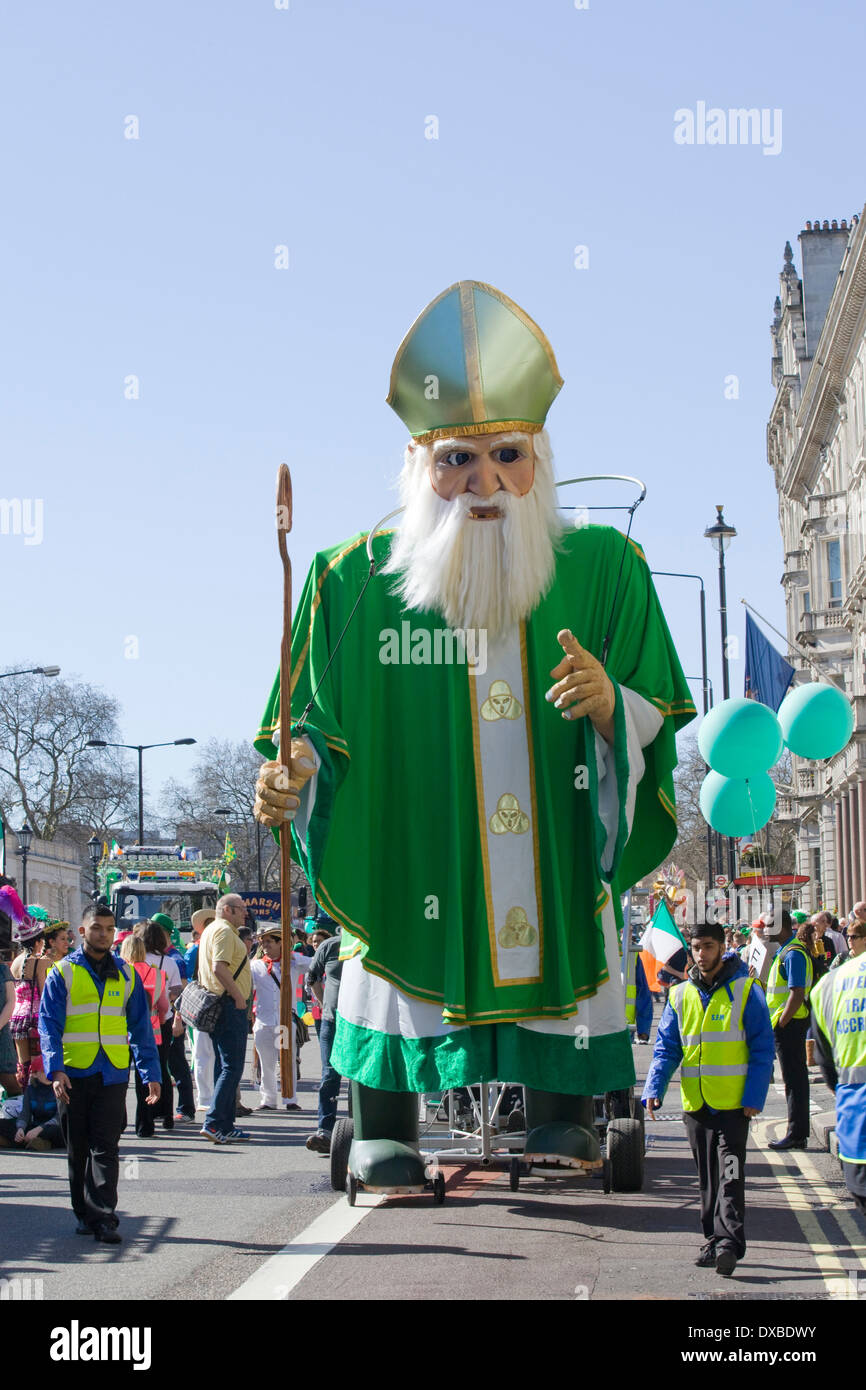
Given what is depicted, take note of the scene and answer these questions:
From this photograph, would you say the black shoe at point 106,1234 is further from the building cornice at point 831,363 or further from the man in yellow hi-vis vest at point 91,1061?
the building cornice at point 831,363

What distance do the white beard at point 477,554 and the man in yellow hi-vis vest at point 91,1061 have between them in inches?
120

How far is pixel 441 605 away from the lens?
7.77 meters

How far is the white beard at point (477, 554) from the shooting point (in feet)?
25.1

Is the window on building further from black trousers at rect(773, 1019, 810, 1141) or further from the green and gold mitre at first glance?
the green and gold mitre

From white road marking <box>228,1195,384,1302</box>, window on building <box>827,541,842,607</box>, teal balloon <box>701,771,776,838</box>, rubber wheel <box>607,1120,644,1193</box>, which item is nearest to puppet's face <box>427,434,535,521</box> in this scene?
white road marking <box>228,1195,384,1302</box>

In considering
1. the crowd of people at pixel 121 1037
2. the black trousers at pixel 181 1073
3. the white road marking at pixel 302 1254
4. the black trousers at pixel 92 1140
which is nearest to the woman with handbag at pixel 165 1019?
the crowd of people at pixel 121 1037

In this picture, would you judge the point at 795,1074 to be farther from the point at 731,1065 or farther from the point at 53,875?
the point at 53,875

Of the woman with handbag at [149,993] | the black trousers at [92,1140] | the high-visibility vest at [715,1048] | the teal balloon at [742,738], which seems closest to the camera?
the high-visibility vest at [715,1048]

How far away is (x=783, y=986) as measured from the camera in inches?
557

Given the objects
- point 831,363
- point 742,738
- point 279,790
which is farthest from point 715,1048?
point 831,363

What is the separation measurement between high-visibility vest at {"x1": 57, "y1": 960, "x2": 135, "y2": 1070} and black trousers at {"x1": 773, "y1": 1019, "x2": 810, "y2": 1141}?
18.1 ft

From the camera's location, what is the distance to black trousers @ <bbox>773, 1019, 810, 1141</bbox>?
13.2 meters
